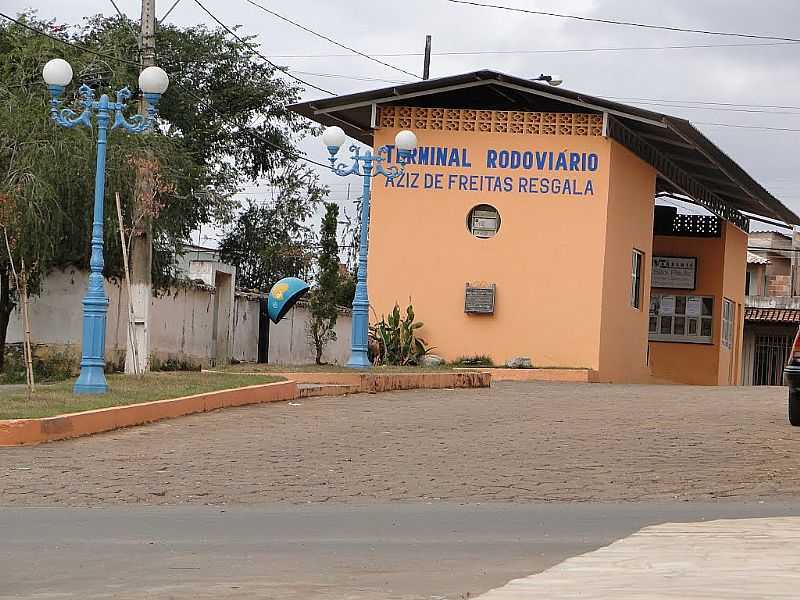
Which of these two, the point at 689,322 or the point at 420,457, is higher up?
the point at 689,322

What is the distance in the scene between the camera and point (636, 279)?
2922cm

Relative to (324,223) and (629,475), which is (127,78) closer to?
(324,223)

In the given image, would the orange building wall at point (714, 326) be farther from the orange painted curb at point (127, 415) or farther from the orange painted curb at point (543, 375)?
the orange painted curb at point (127, 415)

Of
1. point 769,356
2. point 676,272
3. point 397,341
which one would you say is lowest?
point 769,356

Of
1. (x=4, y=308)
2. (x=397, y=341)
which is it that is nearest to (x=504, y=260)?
(x=397, y=341)

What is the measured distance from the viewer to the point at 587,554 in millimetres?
7590

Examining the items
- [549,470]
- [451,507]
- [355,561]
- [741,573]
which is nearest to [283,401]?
[549,470]

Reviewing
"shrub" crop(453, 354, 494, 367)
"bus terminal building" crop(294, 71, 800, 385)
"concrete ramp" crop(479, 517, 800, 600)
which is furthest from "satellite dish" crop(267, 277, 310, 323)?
"concrete ramp" crop(479, 517, 800, 600)

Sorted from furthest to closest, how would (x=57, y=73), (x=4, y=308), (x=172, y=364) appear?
(x=172, y=364)
(x=4, y=308)
(x=57, y=73)

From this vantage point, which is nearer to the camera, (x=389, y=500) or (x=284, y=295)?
(x=389, y=500)

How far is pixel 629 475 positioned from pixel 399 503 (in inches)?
87.8

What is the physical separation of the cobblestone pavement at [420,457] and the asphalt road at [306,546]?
0.64 m

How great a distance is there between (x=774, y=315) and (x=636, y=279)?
16.4 metres

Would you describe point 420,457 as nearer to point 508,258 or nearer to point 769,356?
point 508,258
